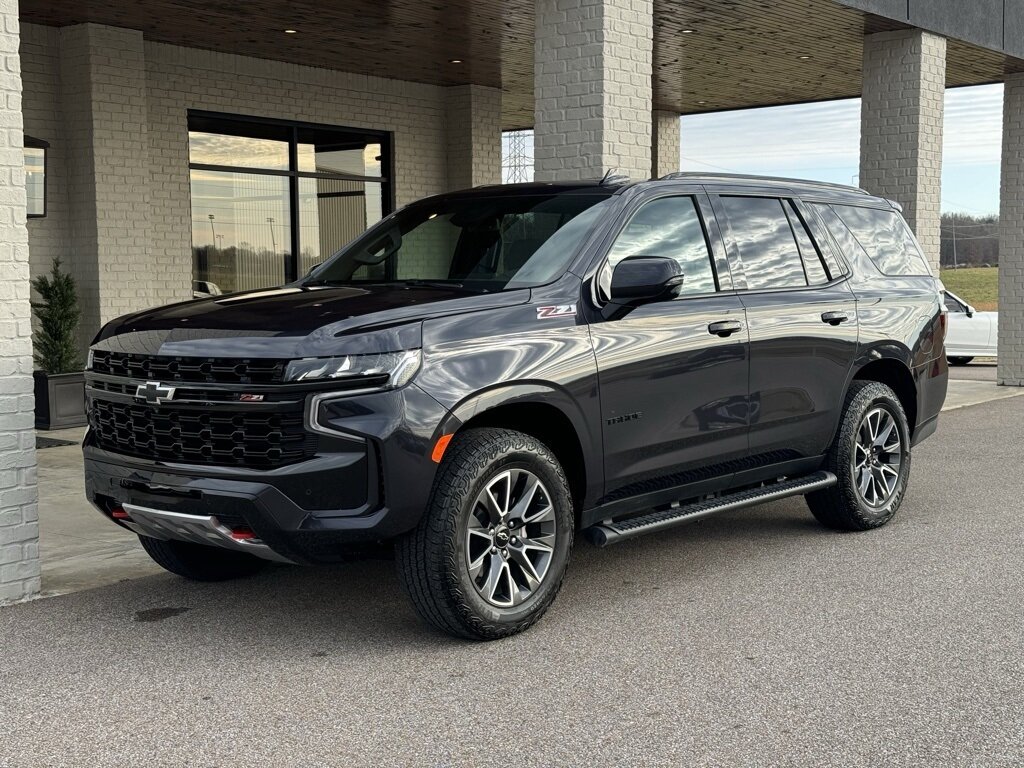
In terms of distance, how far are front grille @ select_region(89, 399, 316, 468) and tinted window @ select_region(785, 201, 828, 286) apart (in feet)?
11.1

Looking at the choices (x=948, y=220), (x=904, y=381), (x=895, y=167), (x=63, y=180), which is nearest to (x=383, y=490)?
(x=904, y=381)

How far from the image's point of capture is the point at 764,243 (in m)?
6.63

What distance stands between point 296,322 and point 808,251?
10.8ft

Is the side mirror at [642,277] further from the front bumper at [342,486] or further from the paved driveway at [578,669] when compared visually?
the paved driveway at [578,669]

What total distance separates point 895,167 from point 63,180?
31.2 feet

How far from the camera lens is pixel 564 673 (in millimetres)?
4750

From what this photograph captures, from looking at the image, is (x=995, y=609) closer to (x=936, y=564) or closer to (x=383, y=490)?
(x=936, y=564)

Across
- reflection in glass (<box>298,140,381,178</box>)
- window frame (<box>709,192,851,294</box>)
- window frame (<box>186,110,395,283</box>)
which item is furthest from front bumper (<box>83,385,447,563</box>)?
reflection in glass (<box>298,140,381,178</box>)

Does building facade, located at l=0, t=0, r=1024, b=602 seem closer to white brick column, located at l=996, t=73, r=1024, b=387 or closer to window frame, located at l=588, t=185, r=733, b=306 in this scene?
white brick column, located at l=996, t=73, r=1024, b=387

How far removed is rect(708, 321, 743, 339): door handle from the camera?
238 inches

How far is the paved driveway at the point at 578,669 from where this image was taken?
4.02 meters

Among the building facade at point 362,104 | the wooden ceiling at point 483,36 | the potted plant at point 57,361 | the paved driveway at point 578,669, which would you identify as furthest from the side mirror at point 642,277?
the potted plant at point 57,361

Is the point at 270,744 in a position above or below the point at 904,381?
below

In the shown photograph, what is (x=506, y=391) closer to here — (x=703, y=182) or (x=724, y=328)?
(x=724, y=328)
